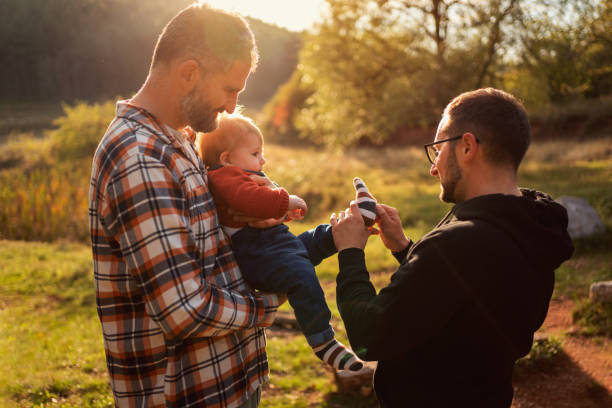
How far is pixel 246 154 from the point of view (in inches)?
97.3

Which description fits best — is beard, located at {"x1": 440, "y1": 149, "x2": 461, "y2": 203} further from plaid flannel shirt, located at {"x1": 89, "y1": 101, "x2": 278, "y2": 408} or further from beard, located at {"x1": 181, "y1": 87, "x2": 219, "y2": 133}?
beard, located at {"x1": 181, "y1": 87, "x2": 219, "y2": 133}

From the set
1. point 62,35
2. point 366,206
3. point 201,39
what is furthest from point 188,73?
point 62,35

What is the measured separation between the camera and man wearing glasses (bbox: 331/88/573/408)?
1745 mm

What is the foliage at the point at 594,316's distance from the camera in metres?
5.38

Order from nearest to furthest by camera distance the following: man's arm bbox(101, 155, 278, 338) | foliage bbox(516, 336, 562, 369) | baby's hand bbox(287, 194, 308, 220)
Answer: man's arm bbox(101, 155, 278, 338)
baby's hand bbox(287, 194, 308, 220)
foliage bbox(516, 336, 562, 369)

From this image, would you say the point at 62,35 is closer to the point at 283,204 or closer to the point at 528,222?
the point at 283,204

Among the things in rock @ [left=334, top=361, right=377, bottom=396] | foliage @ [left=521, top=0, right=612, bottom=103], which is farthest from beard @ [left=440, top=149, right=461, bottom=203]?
foliage @ [left=521, top=0, right=612, bottom=103]

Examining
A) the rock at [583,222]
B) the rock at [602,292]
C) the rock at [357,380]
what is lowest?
the rock at [357,380]

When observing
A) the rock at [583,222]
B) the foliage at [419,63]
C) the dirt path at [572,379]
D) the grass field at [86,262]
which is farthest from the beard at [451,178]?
the foliage at [419,63]

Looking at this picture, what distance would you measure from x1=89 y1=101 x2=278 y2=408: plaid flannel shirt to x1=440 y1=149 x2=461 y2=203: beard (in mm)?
928

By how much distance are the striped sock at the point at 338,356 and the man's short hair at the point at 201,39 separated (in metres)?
1.37

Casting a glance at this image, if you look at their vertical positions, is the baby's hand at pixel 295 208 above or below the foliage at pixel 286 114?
below

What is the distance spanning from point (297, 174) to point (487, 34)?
978cm

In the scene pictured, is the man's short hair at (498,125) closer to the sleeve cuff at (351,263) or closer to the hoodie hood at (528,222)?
the hoodie hood at (528,222)
